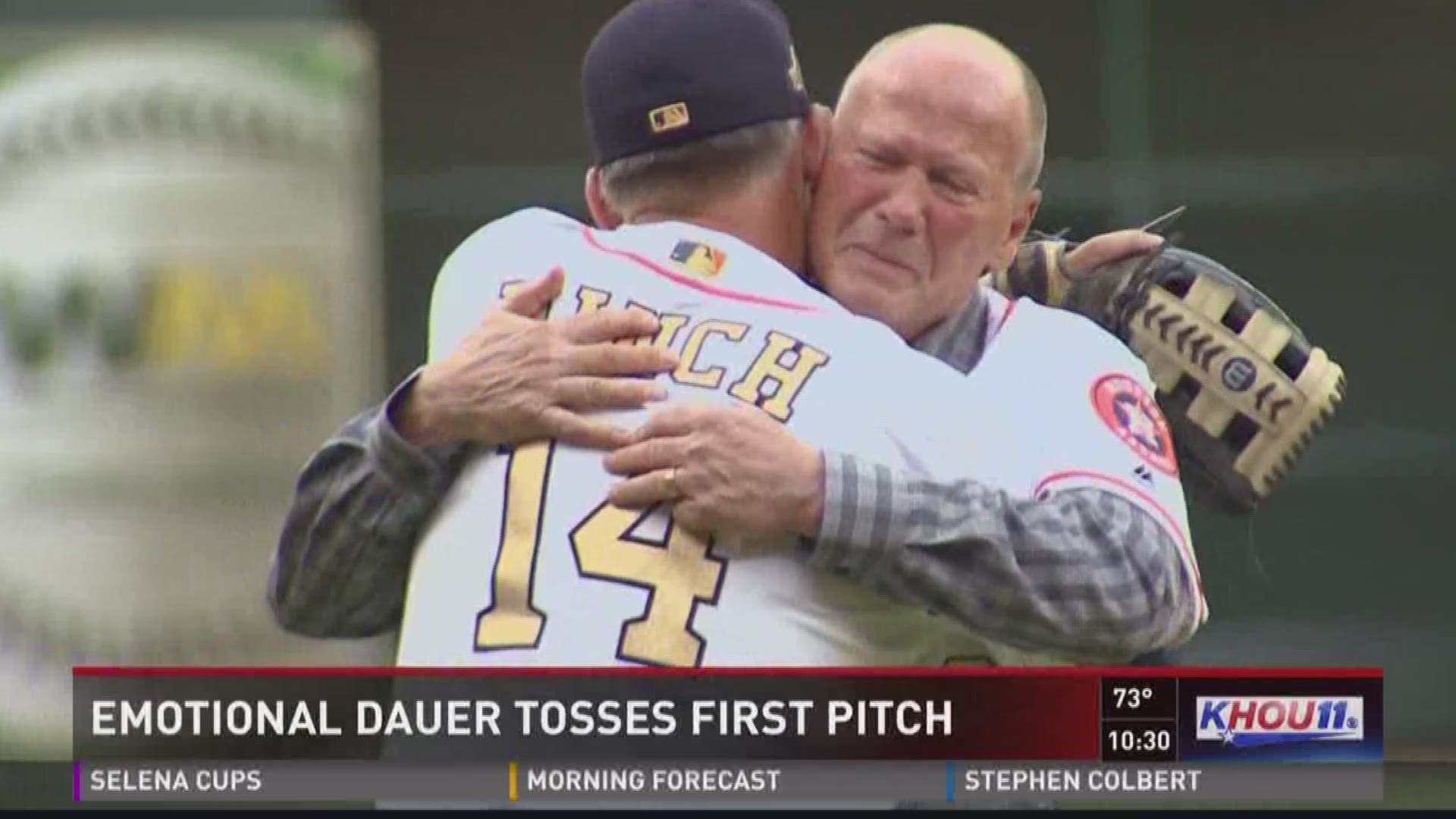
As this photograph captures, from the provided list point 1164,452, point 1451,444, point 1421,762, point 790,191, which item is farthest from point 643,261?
point 1451,444

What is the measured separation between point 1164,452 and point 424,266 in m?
1.26

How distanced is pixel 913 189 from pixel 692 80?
26 cm

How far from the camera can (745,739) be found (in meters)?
2.65

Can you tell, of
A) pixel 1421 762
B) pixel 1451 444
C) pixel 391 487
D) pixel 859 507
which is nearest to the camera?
pixel 859 507

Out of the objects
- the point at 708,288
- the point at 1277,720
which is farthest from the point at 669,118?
the point at 1277,720

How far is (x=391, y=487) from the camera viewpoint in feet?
7.64

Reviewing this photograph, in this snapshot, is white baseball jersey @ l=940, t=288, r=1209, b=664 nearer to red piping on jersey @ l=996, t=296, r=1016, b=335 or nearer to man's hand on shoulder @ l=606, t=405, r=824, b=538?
red piping on jersey @ l=996, t=296, r=1016, b=335

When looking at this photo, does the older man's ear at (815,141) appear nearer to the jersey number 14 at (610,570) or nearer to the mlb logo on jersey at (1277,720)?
the jersey number 14 at (610,570)

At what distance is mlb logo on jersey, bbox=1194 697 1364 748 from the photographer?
274 cm

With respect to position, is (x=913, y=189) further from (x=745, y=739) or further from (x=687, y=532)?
(x=745, y=739)

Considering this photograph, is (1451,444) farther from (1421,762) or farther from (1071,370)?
(1071,370)

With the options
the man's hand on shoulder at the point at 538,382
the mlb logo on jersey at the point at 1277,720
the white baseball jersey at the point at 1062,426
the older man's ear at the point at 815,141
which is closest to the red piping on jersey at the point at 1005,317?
the white baseball jersey at the point at 1062,426

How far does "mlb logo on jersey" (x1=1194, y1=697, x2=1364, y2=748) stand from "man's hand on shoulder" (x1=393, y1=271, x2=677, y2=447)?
830 millimetres

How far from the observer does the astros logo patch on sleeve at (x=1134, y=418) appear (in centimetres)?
232
